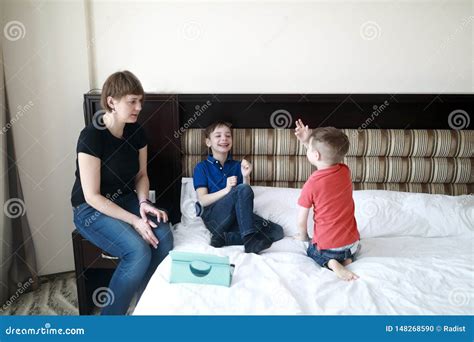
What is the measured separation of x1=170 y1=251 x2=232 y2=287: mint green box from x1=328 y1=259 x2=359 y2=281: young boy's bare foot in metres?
0.41

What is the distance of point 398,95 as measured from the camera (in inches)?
78.3

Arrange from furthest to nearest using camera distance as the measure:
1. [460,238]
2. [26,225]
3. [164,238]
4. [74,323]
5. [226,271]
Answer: [26,225]
[460,238]
[164,238]
[226,271]
[74,323]

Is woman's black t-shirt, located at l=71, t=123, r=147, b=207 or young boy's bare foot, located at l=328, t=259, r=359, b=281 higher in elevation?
woman's black t-shirt, located at l=71, t=123, r=147, b=207

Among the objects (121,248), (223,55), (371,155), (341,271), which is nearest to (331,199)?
(341,271)

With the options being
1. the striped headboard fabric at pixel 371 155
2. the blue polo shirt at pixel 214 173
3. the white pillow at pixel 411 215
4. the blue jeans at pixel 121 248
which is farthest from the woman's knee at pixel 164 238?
the white pillow at pixel 411 215

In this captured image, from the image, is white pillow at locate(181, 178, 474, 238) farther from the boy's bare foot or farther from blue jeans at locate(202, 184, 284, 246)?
the boy's bare foot

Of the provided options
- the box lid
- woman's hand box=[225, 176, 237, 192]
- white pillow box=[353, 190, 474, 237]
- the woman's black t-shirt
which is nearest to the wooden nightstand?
the woman's black t-shirt

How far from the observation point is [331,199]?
1.43m

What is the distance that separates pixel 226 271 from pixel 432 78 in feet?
5.50

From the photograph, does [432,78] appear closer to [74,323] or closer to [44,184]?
[74,323]

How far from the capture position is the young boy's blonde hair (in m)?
1.43

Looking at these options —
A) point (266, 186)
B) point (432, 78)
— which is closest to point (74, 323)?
point (266, 186)

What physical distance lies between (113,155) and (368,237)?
1.28 metres

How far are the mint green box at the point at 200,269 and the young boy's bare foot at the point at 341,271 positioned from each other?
0.41 metres
